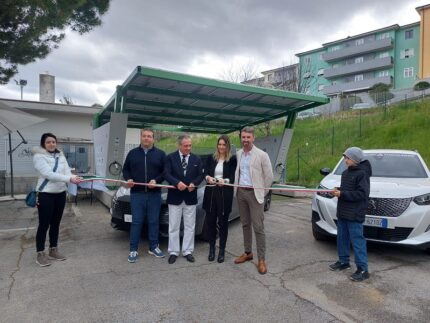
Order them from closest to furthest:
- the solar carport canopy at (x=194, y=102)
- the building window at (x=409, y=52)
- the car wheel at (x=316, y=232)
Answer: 1. the car wheel at (x=316, y=232)
2. the solar carport canopy at (x=194, y=102)
3. the building window at (x=409, y=52)

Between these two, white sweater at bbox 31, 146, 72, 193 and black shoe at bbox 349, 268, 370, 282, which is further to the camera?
white sweater at bbox 31, 146, 72, 193

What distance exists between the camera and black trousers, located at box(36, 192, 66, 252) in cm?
461

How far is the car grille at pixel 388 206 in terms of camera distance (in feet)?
15.5

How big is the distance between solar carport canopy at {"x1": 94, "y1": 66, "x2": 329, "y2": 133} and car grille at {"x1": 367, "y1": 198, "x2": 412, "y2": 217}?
160 inches

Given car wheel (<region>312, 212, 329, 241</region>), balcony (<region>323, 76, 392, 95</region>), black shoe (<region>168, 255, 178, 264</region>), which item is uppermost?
balcony (<region>323, 76, 392, 95</region>)

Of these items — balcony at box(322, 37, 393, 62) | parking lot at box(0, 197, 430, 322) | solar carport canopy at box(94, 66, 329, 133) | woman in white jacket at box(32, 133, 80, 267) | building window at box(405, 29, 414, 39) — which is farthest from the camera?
balcony at box(322, 37, 393, 62)

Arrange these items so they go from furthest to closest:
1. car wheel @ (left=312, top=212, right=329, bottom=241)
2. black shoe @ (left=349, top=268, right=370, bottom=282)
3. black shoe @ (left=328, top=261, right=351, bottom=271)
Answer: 1. car wheel @ (left=312, top=212, right=329, bottom=241)
2. black shoe @ (left=328, top=261, right=351, bottom=271)
3. black shoe @ (left=349, top=268, right=370, bottom=282)

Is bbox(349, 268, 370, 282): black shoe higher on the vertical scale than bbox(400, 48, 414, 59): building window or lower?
lower

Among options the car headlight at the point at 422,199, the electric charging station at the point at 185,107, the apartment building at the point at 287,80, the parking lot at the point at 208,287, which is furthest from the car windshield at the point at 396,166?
the apartment building at the point at 287,80

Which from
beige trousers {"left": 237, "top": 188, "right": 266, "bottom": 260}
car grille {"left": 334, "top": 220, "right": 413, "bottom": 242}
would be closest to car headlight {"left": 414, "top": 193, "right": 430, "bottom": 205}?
car grille {"left": 334, "top": 220, "right": 413, "bottom": 242}

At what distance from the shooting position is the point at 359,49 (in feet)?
166

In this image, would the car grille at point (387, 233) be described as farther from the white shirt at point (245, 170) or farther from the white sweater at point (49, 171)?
the white sweater at point (49, 171)

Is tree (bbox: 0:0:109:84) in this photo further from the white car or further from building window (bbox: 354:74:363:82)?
building window (bbox: 354:74:363:82)

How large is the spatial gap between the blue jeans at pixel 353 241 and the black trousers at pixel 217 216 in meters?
1.56
